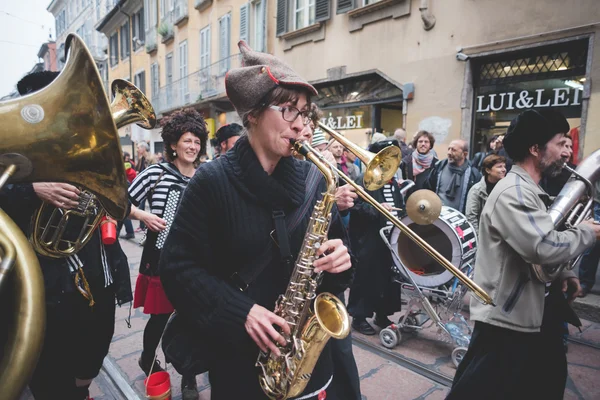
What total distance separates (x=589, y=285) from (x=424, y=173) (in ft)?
8.15

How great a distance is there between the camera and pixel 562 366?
1991 millimetres

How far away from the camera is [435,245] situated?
144 inches

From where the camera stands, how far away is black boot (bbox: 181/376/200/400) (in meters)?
2.64

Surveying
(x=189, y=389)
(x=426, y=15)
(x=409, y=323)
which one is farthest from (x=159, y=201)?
(x=426, y=15)

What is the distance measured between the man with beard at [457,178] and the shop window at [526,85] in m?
2.05

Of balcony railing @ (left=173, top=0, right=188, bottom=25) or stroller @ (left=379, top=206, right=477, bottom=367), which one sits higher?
balcony railing @ (left=173, top=0, right=188, bottom=25)

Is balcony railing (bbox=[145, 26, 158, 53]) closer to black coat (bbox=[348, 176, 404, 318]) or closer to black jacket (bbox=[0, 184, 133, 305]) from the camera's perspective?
black coat (bbox=[348, 176, 404, 318])

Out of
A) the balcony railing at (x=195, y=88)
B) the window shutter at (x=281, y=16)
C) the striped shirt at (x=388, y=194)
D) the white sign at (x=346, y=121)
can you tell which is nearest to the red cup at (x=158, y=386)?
the striped shirt at (x=388, y=194)

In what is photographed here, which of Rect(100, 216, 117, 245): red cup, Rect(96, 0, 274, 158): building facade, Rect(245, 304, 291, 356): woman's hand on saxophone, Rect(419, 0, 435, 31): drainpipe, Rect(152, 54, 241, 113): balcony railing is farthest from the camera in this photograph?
Rect(152, 54, 241, 113): balcony railing

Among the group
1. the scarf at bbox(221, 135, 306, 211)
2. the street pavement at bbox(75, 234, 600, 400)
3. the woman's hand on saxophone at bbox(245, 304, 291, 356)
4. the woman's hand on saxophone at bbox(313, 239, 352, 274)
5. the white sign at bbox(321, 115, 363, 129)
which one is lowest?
the street pavement at bbox(75, 234, 600, 400)

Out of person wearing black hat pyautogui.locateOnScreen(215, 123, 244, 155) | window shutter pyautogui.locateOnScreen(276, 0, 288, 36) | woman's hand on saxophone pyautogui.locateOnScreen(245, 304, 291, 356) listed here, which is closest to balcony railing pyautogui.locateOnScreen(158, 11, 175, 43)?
window shutter pyautogui.locateOnScreen(276, 0, 288, 36)

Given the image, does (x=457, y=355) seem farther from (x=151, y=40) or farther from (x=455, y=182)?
(x=151, y=40)

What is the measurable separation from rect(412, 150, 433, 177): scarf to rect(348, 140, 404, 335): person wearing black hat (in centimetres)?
197

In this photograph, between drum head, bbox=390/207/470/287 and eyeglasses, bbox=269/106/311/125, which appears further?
drum head, bbox=390/207/470/287
